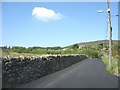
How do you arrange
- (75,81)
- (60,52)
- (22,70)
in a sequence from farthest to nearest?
(60,52)
(75,81)
(22,70)

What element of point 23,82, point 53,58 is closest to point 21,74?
point 23,82

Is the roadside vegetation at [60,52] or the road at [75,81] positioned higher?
the roadside vegetation at [60,52]

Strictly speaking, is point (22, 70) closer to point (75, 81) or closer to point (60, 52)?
point (75, 81)

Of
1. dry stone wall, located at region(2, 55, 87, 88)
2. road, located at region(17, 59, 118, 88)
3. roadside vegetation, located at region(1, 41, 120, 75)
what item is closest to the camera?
dry stone wall, located at region(2, 55, 87, 88)

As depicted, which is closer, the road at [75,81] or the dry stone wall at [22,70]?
A: the dry stone wall at [22,70]

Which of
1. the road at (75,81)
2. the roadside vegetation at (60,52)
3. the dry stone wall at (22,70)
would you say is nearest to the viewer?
the dry stone wall at (22,70)

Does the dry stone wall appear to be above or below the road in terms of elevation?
above

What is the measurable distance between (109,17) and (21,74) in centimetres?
1901

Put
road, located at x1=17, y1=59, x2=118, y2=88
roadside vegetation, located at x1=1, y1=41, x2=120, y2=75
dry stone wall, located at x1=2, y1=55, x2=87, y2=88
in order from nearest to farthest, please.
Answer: dry stone wall, located at x1=2, y1=55, x2=87, y2=88 < road, located at x1=17, y1=59, x2=118, y2=88 < roadside vegetation, located at x1=1, y1=41, x2=120, y2=75

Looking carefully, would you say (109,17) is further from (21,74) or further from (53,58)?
(21,74)

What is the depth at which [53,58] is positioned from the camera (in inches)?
1156

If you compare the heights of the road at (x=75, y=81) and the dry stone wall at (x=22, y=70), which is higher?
the dry stone wall at (x=22, y=70)

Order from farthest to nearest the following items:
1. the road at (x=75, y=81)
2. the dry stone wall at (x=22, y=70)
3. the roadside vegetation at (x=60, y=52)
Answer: the roadside vegetation at (x=60, y=52) → the road at (x=75, y=81) → the dry stone wall at (x=22, y=70)

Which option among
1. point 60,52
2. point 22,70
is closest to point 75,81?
point 22,70
